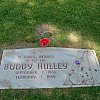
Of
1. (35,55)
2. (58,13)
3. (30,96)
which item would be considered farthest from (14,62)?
(58,13)

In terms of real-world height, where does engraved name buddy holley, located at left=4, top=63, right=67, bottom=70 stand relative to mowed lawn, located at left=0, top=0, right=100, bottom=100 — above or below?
below

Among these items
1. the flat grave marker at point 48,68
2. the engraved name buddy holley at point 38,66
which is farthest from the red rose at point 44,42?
the engraved name buddy holley at point 38,66

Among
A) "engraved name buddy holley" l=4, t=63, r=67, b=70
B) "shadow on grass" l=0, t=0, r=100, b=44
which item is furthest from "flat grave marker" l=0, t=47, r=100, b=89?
"shadow on grass" l=0, t=0, r=100, b=44

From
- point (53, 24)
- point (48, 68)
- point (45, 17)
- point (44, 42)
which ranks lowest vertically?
point (48, 68)

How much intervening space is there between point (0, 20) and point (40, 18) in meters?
0.56

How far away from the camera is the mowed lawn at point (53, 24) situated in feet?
11.6

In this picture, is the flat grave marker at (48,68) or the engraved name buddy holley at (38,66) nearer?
the flat grave marker at (48,68)

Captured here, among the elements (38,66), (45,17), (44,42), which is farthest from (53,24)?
(38,66)

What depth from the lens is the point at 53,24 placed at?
3859 millimetres

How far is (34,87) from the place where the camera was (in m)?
2.95

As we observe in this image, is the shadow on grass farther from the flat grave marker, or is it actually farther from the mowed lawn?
the flat grave marker

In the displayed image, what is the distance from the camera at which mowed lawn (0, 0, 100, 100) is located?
139 inches

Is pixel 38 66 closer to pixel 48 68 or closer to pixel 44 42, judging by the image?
pixel 48 68

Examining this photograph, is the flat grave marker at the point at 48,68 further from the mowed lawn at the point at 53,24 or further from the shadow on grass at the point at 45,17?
the shadow on grass at the point at 45,17
